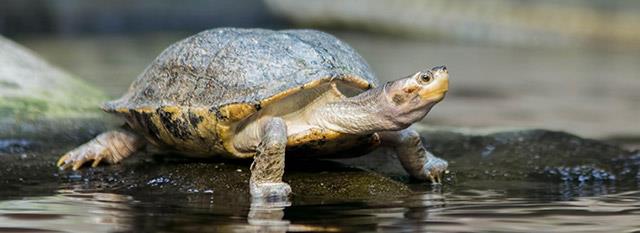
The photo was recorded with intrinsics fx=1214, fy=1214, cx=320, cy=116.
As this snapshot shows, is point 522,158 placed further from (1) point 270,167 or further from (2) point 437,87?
(1) point 270,167

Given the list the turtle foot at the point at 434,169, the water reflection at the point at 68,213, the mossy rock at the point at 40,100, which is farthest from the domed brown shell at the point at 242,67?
the mossy rock at the point at 40,100

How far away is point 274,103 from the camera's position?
454cm

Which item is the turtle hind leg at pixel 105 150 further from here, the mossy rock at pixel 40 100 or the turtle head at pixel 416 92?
the turtle head at pixel 416 92

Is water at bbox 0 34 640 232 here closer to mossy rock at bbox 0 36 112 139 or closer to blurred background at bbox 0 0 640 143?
mossy rock at bbox 0 36 112 139

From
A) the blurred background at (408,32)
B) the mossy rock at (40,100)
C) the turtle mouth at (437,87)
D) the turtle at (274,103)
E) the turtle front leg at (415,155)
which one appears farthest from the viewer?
the blurred background at (408,32)

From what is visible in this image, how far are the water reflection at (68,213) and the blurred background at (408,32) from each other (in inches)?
312

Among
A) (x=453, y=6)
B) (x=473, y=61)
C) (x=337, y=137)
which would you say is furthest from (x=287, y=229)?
(x=453, y=6)

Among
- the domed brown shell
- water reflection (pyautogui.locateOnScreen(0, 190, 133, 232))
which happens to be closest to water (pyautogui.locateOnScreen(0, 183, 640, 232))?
water reflection (pyautogui.locateOnScreen(0, 190, 133, 232))

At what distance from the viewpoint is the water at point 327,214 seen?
11.7 feet

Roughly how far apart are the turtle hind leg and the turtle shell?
18 centimetres

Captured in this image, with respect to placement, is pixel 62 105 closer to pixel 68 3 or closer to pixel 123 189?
pixel 123 189

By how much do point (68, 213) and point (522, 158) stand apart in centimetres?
236

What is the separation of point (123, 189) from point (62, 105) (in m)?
2.17

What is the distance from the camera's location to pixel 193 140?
186 inches
